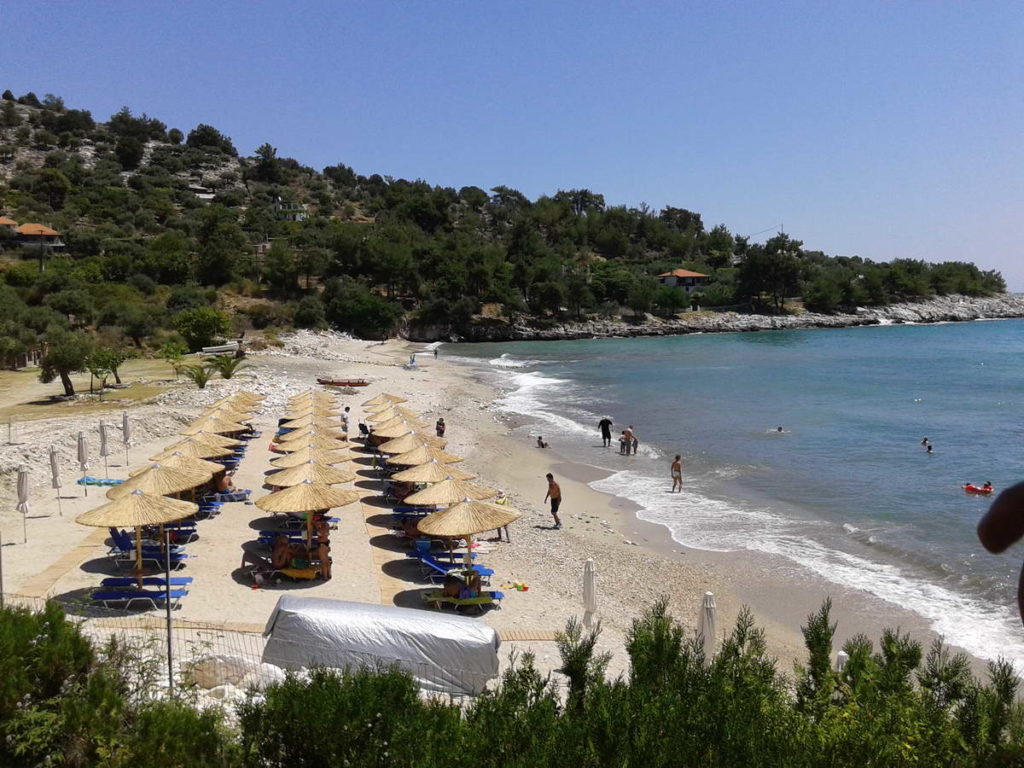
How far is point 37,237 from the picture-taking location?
6569cm

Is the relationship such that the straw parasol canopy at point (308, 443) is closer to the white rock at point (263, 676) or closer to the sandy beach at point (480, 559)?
the sandy beach at point (480, 559)

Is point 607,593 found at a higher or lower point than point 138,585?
lower

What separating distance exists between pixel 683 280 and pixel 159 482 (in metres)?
97.4

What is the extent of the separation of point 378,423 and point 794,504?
1156cm

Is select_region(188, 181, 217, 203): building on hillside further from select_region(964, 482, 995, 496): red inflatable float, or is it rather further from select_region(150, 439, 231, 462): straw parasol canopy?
select_region(964, 482, 995, 496): red inflatable float

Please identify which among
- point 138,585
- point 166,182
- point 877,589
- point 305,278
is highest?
point 166,182

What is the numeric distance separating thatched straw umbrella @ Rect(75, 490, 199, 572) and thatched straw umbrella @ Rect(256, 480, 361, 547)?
1.43m

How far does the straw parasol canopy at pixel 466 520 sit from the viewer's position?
486 inches

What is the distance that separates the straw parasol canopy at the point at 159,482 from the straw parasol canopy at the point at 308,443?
13.0 ft

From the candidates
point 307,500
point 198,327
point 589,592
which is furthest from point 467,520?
point 198,327

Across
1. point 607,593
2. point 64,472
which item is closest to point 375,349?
point 64,472

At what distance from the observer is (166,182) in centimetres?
9956

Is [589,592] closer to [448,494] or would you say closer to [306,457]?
[448,494]

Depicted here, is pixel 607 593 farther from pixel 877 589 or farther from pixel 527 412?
pixel 527 412
